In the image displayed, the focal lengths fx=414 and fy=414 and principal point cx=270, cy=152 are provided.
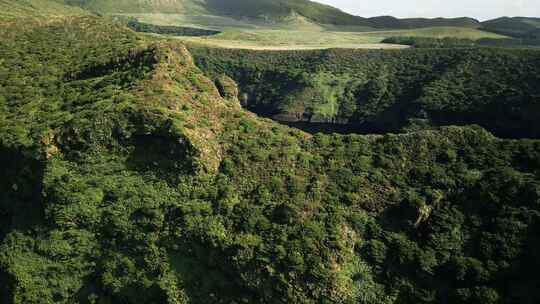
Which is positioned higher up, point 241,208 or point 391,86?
point 391,86

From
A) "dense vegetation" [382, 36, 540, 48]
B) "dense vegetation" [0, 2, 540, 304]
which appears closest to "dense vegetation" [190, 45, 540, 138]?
"dense vegetation" [382, 36, 540, 48]

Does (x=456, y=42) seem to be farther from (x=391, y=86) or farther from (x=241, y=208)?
(x=241, y=208)

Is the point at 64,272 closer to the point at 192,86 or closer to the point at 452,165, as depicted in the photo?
the point at 192,86

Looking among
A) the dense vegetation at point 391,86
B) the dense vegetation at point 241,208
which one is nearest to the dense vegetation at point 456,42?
the dense vegetation at point 391,86

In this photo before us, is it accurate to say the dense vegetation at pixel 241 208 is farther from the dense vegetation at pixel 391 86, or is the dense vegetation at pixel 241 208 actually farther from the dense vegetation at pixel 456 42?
the dense vegetation at pixel 456 42

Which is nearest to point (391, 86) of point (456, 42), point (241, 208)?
point (456, 42)

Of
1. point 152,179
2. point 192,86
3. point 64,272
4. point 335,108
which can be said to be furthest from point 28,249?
point 335,108

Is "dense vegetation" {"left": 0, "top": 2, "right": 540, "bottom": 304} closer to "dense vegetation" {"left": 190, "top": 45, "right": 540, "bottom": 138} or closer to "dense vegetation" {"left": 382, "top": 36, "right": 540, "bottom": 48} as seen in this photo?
"dense vegetation" {"left": 190, "top": 45, "right": 540, "bottom": 138}
